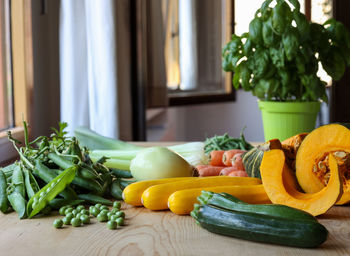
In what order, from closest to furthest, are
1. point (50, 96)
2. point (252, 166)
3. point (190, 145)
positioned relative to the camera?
point (252, 166) → point (190, 145) → point (50, 96)

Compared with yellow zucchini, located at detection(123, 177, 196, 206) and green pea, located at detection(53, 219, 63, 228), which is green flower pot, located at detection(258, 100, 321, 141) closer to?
yellow zucchini, located at detection(123, 177, 196, 206)

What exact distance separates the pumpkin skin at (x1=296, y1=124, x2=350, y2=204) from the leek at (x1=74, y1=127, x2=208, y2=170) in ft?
1.70

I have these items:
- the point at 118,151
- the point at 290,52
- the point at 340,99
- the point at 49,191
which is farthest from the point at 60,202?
the point at 340,99

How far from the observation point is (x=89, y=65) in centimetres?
252

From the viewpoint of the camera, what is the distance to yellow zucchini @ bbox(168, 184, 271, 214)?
1.01m

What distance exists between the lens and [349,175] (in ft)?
3.51

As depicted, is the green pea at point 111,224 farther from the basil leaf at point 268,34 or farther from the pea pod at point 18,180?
the basil leaf at point 268,34

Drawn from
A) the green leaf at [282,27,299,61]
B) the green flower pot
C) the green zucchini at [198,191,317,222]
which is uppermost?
the green leaf at [282,27,299,61]

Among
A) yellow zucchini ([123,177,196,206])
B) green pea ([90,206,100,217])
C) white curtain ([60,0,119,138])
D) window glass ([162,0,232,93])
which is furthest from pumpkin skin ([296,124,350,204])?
window glass ([162,0,232,93])

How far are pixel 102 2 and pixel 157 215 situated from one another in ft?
5.47

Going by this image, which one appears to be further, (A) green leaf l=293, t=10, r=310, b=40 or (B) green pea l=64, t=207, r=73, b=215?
(A) green leaf l=293, t=10, r=310, b=40

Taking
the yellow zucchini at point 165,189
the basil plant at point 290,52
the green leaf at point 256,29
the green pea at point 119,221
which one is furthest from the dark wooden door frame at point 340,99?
the green pea at point 119,221

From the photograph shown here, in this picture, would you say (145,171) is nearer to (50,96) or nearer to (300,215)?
(300,215)

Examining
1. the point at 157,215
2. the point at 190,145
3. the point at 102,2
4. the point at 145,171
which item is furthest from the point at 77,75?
the point at 157,215
